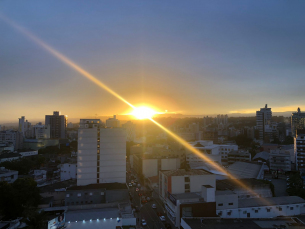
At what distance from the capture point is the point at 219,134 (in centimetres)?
5559

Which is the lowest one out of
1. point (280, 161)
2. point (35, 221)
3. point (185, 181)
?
point (280, 161)

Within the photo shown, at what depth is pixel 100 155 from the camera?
15273 millimetres

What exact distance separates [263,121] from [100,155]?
44.8 metres

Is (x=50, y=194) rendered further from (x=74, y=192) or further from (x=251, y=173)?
(x=251, y=173)

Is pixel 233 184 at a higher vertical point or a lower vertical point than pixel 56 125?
lower

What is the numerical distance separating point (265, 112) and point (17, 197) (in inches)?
2028

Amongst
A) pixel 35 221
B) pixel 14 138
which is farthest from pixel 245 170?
pixel 14 138

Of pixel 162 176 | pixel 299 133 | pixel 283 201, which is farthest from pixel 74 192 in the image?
pixel 299 133

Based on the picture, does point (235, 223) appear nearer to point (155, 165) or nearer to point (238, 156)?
point (155, 165)

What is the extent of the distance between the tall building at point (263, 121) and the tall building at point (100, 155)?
41509 millimetres

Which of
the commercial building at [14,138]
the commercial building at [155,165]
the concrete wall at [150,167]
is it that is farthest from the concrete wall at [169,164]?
the commercial building at [14,138]

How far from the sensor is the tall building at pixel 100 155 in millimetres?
15000

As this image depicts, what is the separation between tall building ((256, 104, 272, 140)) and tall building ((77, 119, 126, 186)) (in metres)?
41.5

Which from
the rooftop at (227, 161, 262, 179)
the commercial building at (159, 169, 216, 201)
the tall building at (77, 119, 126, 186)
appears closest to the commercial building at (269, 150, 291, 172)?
the rooftop at (227, 161, 262, 179)
